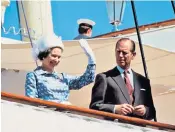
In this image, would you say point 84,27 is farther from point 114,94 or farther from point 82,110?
point 82,110

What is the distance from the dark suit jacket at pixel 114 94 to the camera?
2.13 meters

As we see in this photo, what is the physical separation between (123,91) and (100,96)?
98 millimetres

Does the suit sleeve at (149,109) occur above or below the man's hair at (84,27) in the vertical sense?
below

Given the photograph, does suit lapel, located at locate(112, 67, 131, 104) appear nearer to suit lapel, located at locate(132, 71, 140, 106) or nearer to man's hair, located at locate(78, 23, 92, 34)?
suit lapel, located at locate(132, 71, 140, 106)

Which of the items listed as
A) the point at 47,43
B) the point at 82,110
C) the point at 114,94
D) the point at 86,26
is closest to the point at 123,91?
the point at 114,94

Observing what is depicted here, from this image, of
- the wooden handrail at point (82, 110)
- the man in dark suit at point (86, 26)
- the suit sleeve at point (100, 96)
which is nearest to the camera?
the wooden handrail at point (82, 110)

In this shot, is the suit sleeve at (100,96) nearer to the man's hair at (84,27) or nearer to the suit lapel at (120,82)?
the suit lapel at (120,82)

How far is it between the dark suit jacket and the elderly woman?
0.37 ft

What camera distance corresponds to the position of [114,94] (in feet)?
7.08

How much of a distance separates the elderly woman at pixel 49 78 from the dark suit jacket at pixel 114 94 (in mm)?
→ 112

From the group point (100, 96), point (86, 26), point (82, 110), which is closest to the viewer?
point (82, 110)

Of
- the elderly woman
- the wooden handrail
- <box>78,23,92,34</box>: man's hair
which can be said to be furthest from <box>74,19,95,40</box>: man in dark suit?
the wooden handrail

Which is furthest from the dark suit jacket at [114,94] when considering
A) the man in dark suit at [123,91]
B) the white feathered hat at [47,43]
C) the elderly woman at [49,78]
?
the white feathered hat at [47,43]

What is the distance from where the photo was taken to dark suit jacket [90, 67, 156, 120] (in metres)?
2.13
